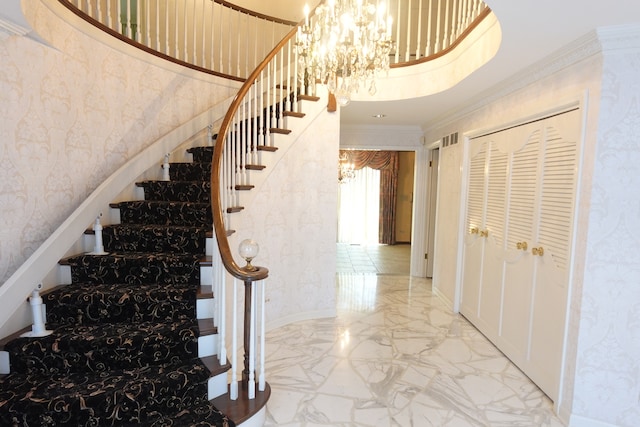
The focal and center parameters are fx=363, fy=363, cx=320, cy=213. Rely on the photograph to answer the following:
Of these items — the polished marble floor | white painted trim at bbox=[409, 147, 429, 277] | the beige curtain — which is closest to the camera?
white painted trim at bbox=[409, 147, 429, 277]

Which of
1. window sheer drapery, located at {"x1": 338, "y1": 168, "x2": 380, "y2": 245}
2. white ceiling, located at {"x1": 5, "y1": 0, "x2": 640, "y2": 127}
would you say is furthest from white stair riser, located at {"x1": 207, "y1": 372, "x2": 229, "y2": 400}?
window sheer drapery, located at {"x1": 338, "y1": 168, "x2": 380, "y2": 245}

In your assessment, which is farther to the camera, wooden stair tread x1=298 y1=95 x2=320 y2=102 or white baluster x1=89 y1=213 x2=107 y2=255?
wooden stair tread x1=298 y1=95 x2=320 y2=102

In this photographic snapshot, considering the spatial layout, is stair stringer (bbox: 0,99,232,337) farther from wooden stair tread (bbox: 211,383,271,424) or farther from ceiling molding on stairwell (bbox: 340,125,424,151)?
ceiling molding on stairwell (bbox: 340,125,424,151)

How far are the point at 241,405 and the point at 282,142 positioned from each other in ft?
7.87

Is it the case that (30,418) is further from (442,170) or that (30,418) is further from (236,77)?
(442,170)

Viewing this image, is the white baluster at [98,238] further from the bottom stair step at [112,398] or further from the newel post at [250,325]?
the newel post at [250,325]

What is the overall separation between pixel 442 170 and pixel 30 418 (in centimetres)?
487

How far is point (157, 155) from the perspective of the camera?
386 centimetres

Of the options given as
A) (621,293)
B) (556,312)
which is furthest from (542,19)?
(556,312)

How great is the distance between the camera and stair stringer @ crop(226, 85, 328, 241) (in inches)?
132

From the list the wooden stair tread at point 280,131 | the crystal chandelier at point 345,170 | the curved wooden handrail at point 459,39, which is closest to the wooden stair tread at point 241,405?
the wooden stair tread at point 280,131

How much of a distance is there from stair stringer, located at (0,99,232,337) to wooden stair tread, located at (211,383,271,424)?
54.8 inches

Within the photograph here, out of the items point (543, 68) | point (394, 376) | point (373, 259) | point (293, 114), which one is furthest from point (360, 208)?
point (543, 68)

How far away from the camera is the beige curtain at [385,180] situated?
9.39 meters
